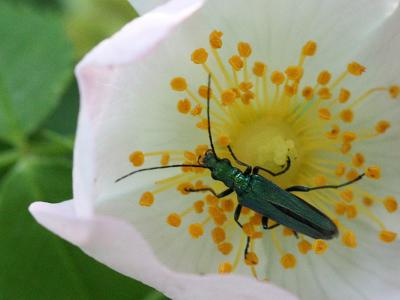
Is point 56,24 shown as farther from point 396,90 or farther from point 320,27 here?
point 396,90

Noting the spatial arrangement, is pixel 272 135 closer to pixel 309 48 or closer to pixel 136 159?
pixel 309 48

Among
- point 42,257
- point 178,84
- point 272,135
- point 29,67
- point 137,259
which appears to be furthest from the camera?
point 29,67

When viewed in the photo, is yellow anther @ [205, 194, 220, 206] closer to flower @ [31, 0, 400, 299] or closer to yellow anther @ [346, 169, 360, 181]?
flower @ [31, 0, 400, 299]

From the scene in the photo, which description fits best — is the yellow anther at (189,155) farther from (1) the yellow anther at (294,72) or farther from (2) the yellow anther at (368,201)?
(2) the yellow anther at (368,201)

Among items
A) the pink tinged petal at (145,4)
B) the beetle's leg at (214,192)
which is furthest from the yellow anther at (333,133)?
the pink tinged petal at (145,4)

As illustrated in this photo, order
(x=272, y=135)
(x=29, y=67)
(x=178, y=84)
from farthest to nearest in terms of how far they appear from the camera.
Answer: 1. (x=29, y=67)
2. (x=272, y=135)
3. (x=178, y=84)

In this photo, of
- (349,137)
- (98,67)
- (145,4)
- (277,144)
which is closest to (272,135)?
(277,144)

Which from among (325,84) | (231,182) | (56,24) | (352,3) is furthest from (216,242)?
(56,24)
